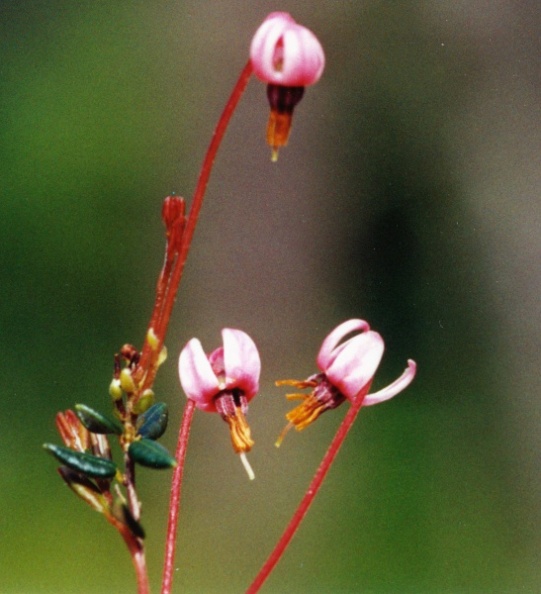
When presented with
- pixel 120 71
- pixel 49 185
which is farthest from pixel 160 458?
pixel 120 71

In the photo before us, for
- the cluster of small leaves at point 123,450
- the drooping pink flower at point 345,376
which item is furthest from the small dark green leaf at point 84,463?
the drooping pink flower at point 345,376

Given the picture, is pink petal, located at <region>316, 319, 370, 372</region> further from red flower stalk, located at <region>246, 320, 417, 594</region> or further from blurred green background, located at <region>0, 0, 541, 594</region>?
blurred green background, located at <region>0, 0, 541, 594</region>

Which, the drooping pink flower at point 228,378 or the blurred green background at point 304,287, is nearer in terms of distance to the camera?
the drooping pink flower at point 228,378

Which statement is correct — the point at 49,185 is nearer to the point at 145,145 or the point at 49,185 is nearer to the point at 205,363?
the point at 145,145

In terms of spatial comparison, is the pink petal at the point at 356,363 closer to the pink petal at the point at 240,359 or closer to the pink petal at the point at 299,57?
the pink petal at the point at 240,359

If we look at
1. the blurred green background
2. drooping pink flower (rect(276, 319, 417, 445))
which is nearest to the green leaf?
drooping pink flower (rect(276, 319, 417, 445))

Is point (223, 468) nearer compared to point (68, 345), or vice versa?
point (68, 345)

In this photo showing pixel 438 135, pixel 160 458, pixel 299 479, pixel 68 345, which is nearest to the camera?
pixel 160 458

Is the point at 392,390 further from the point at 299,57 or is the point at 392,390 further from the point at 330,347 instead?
the point at 299,57
